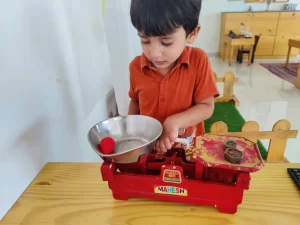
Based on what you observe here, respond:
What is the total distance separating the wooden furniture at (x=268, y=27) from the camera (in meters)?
4.01

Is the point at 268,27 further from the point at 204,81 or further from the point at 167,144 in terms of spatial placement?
the point at 167,144

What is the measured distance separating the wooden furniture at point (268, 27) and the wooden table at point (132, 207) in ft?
13.2

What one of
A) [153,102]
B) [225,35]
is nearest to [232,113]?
[153,102]

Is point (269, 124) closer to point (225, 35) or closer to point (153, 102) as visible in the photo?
point (153, 102)

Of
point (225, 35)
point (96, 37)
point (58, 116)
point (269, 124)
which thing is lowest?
point (269, 124)

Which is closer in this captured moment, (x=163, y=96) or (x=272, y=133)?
(x=163, y=96)

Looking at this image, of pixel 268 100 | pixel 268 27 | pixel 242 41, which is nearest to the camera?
pixel 268 100

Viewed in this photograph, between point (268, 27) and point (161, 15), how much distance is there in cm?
438

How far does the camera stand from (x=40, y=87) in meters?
0.55

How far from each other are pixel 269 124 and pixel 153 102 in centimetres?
153

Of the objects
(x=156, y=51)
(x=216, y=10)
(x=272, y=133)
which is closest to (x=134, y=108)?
(x=156, y=51)

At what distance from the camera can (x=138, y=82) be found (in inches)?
25.8

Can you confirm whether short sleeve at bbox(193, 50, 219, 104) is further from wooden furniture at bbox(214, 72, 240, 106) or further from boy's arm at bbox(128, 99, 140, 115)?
wooden furniture at bbox(214, 72, 240, 106)

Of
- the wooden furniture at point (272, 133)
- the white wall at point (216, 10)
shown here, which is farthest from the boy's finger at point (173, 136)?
the white wall at point (216, 10)
